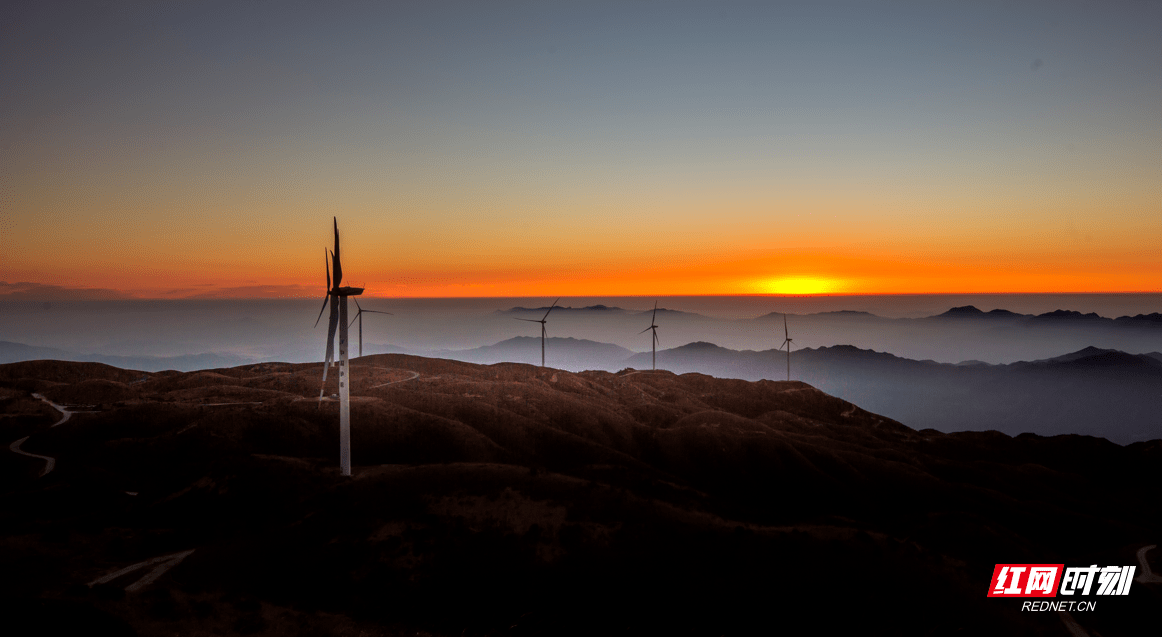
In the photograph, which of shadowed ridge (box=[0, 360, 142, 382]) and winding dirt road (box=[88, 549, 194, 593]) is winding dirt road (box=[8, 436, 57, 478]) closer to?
winding dirt road (box=[88, 549, 194, 593])

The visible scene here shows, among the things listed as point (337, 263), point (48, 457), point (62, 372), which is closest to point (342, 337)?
point (337, 263)

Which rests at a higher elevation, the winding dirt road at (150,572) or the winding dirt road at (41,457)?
the winding dirt road at (150,572)

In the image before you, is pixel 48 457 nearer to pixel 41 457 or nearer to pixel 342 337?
pixel 41 457

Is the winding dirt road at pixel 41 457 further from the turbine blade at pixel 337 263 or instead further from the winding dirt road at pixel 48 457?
the turbine blade at pixel 337 263

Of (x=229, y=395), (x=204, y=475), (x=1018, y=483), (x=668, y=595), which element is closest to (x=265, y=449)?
(x=204, y=475)

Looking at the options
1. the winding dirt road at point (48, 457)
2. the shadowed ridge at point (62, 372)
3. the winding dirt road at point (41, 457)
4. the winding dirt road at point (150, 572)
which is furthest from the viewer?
the shadowed ridge at point (62, 372)

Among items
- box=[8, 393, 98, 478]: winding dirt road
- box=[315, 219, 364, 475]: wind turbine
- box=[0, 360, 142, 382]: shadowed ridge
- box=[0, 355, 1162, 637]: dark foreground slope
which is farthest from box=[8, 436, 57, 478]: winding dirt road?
box=[0, 360, 142, 382]: shadowed ridge

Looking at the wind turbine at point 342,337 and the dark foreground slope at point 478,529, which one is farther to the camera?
the wind turbine at point 342,337

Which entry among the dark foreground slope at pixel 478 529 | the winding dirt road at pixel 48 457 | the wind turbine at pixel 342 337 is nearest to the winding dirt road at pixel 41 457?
the winding dirt road at pixel 48 457

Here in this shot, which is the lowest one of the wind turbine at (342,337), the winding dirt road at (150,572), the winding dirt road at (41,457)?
the winding dirt road at (41,457)
